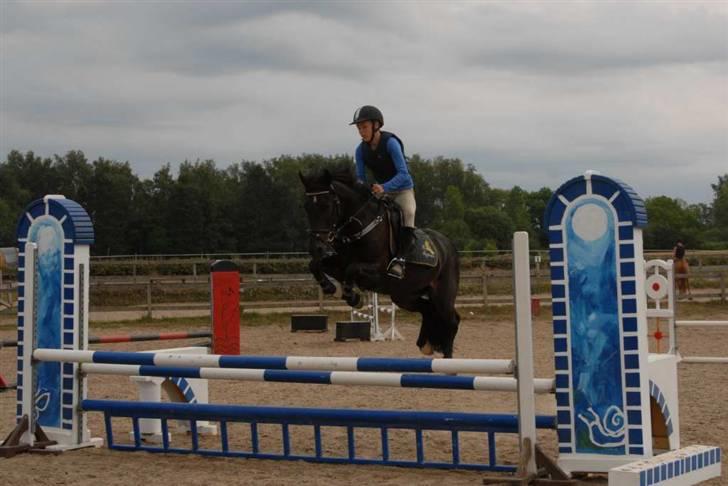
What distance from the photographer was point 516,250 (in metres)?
4.95

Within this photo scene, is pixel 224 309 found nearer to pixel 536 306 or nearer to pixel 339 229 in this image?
pixel 339 229

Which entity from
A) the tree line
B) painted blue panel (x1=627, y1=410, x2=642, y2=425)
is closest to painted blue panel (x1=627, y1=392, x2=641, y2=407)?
painted blue panel (x1=627, y1=410, x2=642, y2=425)

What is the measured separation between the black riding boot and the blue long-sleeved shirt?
347 mm

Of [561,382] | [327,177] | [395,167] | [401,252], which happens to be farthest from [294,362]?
[395,167]

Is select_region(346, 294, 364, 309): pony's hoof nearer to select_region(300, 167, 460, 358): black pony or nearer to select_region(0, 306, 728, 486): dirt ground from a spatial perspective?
select_region(300, 167, 460, 358): black pony

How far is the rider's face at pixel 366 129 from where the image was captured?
7.64 m

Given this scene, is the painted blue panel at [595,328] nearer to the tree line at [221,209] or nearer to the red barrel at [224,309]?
the red barrel at [224,309]

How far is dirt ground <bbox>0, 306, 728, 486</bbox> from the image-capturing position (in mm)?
5395

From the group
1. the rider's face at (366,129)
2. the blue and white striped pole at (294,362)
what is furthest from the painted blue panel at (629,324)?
the rider's face at (366,129)

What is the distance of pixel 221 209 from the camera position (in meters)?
50.1

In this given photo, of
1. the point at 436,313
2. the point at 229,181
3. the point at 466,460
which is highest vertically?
the point at 229,181

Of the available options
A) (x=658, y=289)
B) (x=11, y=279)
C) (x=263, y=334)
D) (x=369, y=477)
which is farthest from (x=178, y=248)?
(x=369, y=477)

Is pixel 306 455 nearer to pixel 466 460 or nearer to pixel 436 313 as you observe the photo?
pixel 466 460

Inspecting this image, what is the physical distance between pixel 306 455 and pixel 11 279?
29.6 m
